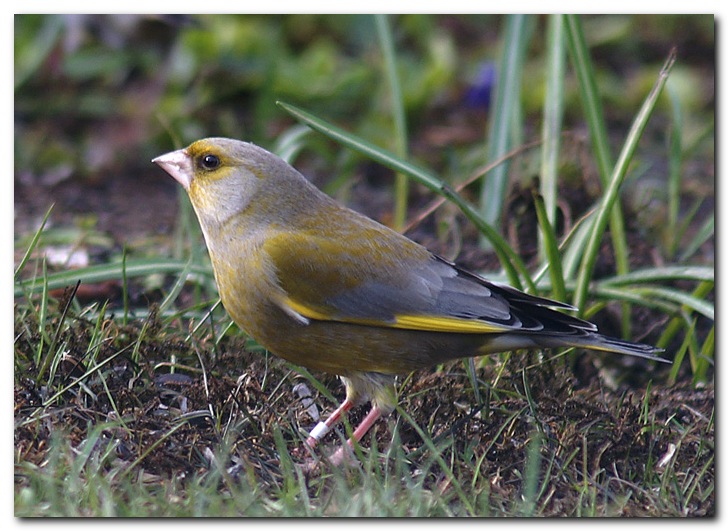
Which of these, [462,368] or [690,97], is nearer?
[462,368]

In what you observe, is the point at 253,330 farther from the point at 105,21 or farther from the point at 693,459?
the point at 105,21

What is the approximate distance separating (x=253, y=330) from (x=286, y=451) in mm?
421

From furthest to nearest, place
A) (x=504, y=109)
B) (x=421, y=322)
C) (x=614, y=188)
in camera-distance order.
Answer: (x=504, y=109) < (x=614, y=188) < (x=421, y=322)

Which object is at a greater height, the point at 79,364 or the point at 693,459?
the point at 79,364

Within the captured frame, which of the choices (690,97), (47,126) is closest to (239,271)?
(47,126)

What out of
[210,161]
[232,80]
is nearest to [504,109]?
[232,80]

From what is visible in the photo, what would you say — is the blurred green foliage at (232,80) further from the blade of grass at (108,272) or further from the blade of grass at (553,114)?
the blade of grass at (108,272)

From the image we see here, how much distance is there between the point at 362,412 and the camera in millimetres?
3773

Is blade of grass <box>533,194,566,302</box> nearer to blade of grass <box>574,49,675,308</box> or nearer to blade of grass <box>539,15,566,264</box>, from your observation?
blade of grass <box>574,49,675,308</box>

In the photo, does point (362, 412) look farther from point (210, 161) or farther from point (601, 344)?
point (210, 161)

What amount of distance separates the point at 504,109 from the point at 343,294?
211 cm

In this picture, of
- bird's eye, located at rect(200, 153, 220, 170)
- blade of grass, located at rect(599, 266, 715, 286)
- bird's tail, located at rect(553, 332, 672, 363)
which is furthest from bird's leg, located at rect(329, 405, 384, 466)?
blade of grass, located at rect(599, 266, 715, 286)

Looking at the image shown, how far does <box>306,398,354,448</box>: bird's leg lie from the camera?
137 inches

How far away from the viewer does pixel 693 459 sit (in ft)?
11.7
